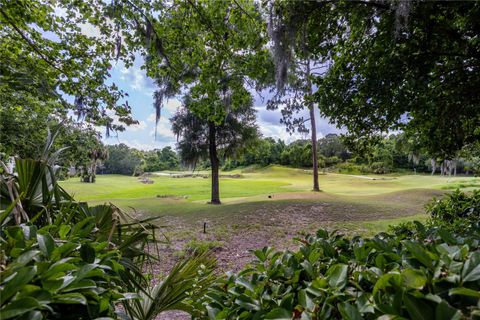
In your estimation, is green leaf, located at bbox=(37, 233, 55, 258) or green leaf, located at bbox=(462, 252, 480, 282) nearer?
green leaf, located at bbox=(462, 252, 480, 282)

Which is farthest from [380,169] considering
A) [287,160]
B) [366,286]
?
[366,286]

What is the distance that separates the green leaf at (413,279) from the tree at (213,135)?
11.7 metres

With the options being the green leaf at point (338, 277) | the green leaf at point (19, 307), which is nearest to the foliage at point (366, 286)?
the green leaf at point (338, 277)

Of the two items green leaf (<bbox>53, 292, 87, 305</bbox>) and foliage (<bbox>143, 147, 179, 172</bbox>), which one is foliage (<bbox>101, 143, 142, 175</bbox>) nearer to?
foliage (<bbox>143, 147, 179, 172</bbox>)

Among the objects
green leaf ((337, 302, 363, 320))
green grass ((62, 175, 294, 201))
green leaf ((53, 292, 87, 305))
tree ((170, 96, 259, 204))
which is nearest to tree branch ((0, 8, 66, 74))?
green leaf ((53, 292, 87, 305))

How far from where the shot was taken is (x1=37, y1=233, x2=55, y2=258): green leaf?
841 mm

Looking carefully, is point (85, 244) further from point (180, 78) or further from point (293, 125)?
point (293, 125)

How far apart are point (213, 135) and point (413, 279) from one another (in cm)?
1225

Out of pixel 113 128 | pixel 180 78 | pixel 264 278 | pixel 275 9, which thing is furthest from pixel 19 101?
pixel 264 278

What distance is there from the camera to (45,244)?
0.85 meters

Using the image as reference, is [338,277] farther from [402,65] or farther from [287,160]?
[287,160]

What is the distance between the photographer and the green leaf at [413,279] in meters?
0.72

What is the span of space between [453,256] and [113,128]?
5966 millimetres

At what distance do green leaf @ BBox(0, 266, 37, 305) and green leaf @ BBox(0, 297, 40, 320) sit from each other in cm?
4
